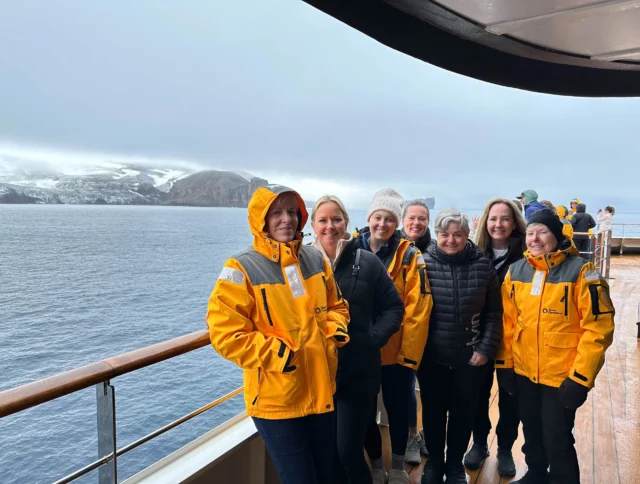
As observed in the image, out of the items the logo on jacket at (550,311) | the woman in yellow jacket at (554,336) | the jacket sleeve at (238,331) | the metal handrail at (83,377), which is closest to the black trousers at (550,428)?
the woman in yellow jacket at (554,336)

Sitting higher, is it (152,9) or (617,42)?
(152,9)

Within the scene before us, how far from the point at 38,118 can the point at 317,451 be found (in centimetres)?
9015

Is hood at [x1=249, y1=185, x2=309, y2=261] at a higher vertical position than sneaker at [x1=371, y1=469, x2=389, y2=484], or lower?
higher

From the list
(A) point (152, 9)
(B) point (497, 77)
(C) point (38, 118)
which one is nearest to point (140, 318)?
(B) point (497, 77)

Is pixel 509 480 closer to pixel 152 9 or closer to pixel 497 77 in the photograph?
pixel 497 77

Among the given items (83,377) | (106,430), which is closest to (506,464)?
(106,430)

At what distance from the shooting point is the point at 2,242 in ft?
180

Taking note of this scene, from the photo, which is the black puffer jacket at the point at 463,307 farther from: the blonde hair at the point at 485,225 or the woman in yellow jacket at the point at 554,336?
the blonde hair at the point at 485,225

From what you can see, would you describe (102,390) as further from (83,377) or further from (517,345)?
(517,345)

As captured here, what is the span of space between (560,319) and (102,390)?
1.42 m

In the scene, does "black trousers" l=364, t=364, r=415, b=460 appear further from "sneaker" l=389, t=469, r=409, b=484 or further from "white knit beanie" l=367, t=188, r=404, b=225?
"white knit beanie" l=367, t=188, r=404, b=225

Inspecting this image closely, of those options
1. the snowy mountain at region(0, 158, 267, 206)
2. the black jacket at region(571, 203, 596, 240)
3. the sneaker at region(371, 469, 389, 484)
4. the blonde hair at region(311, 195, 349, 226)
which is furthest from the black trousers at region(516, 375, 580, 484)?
the snowy mountain at region(0, 158, 267, 206)

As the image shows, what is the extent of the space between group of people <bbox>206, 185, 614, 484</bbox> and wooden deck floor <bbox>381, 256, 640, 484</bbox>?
5.2 inches

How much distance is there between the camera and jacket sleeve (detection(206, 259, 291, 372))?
1.13 m
